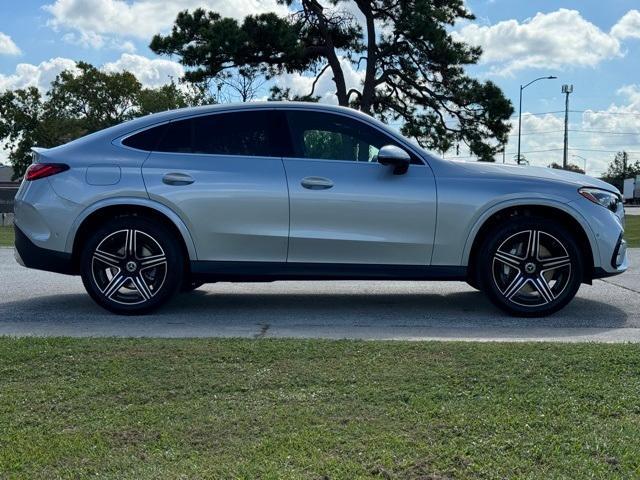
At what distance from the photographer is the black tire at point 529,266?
18.4ft

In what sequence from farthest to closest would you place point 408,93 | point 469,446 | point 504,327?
point 408,93 < point 504,327 < point 469,446

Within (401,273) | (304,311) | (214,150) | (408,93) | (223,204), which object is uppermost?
(408,93)

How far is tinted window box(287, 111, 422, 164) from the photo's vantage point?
5.75m

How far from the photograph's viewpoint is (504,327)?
531 centimetres

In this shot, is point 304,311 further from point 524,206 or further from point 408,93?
point 408,93

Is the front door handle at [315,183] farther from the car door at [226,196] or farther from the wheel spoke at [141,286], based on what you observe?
the wheel spoke at [141,286]

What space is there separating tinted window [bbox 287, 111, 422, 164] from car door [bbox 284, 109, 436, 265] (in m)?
0.11

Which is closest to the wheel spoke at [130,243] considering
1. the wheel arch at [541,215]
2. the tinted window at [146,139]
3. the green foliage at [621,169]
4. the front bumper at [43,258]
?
the front bumper at [43,258]

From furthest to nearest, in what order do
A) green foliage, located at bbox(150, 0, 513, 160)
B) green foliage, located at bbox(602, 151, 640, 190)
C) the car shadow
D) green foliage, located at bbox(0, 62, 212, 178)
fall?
green foliage, located at bbox(602, 151, 640, 190) → green foliage, located at bbox(0, 62, 212, 178) → green foliage, located at bbox(150, 0, 513, 160) → the car shadow

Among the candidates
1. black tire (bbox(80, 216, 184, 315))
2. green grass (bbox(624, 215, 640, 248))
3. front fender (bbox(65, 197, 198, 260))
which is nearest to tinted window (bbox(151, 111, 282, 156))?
Result: front fender (bbox(65, 197, 198, 260))

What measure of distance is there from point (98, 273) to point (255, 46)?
17498 millimetres

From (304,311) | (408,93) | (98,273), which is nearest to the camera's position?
(98,273)

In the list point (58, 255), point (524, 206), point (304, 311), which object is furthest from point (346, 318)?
point (58, 255)

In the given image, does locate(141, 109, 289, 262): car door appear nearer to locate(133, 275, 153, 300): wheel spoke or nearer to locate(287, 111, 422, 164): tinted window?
locate(287, 111, 422, 164): tinted window
